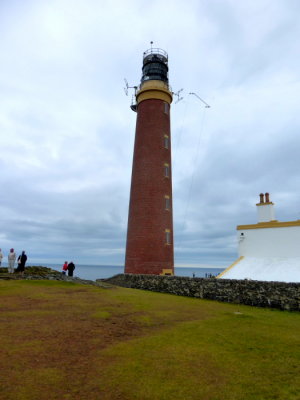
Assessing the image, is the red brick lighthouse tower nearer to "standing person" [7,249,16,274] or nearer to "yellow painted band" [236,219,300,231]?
"yellow painted band" [236,219,300,231]

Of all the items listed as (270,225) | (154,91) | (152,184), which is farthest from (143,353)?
(154,91)

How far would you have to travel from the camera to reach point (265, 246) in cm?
1872

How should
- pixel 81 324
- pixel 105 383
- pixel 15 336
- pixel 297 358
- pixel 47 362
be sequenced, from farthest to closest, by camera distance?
pixel 81 324 → pixel 15 336 → pixel 297 358 → pixel 47 362 → pixel 105 383

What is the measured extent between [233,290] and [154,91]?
19250mm

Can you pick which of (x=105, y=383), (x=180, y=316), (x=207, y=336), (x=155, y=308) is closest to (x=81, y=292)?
(x=155, y=308)

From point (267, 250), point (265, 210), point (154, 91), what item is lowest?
point (267, 250)

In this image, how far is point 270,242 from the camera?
18.5 metres

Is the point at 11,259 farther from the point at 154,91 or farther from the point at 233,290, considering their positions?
the point at 154,91

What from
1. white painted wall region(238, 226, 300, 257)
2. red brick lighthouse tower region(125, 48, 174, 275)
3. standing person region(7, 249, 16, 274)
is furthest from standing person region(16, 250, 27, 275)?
white painted wall region(238, 226, 300, 257)

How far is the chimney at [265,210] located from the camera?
64.4ft

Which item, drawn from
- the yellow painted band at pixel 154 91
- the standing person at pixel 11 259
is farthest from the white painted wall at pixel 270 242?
the standing person at pixel 11 259

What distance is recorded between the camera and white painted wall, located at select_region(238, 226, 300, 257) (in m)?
17.5

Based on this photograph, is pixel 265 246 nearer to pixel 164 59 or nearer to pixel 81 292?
pixel 81 292

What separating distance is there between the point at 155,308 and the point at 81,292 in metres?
5.50
